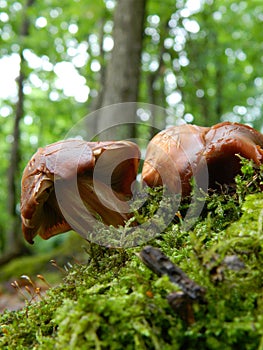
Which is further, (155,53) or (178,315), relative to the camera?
(155,53)

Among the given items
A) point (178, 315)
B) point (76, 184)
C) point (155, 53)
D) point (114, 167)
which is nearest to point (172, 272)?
point (178, 315)

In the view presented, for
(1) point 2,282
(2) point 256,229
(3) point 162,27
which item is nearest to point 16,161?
(1) point 2,282

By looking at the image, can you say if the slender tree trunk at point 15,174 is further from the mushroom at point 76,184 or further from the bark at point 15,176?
the mushroom at point 76,184

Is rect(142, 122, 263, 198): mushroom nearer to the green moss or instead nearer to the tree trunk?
the green moss

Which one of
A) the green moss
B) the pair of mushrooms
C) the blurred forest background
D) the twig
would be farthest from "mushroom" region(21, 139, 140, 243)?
the blurred forest background

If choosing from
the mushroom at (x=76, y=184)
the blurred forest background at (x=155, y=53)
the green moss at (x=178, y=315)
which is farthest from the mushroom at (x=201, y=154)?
the blurred forest background at (x=155, y=53)

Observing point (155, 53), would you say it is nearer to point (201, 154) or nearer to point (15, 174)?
point (15, 174)
